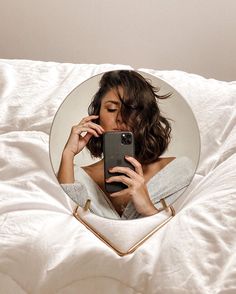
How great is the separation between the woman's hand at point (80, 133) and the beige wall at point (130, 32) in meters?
1.05

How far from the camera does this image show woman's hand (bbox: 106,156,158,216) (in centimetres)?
91

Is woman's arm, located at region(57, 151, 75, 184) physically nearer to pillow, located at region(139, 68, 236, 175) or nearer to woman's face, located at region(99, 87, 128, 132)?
woman's face, located at region(99, 87, 128, 132)

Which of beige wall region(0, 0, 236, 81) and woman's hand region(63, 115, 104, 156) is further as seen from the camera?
beige wall region(0, 0, 236, 81)

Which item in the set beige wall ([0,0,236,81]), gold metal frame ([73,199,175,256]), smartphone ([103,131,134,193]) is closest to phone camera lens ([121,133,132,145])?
smartphone ([103,131,134,193])

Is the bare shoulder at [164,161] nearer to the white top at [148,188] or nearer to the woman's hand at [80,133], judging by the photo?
the white top at [148,188]

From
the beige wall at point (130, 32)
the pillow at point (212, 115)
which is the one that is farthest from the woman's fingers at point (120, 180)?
the beige wall at point (130, 32)

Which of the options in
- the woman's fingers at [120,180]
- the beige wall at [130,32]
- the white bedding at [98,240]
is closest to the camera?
the white bedding at [98,240]

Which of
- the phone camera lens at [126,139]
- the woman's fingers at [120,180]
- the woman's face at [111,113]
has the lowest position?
the woman's fingers at [120,180]

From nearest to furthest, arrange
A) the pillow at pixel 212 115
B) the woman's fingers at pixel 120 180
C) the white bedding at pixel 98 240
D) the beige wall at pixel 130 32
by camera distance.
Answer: the white bedding at pixel 98 240, the woman's fingers at pixel 120 180, the pillow at pixel 212 115, the beige wall at pixel 130 32

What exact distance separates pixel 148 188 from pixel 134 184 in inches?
1.1

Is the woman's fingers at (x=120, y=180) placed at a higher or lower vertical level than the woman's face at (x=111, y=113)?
lower

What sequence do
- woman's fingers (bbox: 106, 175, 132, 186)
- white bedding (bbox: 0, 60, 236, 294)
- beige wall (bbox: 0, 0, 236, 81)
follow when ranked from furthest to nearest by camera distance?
beige wall (bbox: 0, 0, 236, 81)
woman's fingers (bbox: 106, 175, 132, 186)
white bedding (bbox: 0, 60, 236, 294)

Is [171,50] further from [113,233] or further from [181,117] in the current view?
[113,233]

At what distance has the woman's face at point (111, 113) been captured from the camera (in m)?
0.94
